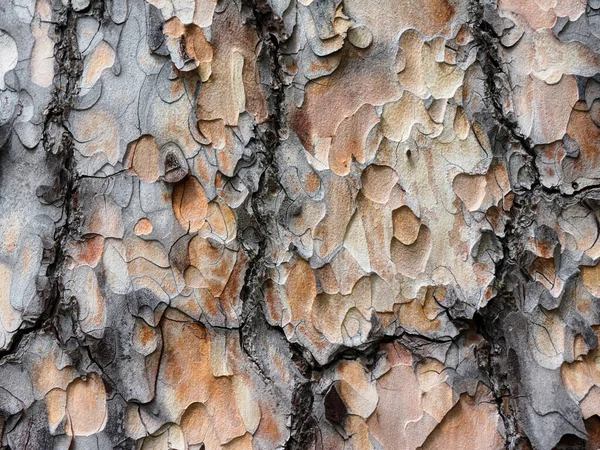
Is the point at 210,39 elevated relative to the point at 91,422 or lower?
elevated

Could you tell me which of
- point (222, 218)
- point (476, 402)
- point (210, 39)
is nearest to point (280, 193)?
point (222, 218)

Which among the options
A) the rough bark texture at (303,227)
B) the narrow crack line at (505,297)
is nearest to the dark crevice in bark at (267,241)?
the rough bark texture at (303,227)

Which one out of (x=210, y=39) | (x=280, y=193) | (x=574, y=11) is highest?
(x=574, y=11)

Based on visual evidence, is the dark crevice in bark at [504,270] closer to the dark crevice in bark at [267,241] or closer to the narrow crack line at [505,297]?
the narrow crack line at [505,297]

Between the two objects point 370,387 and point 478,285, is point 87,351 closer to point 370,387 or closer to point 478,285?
point 370,387

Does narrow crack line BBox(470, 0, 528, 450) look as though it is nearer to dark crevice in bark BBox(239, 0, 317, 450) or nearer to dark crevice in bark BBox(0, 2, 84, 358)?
dark crevice in bark BBox(239, 0, 317, 450)

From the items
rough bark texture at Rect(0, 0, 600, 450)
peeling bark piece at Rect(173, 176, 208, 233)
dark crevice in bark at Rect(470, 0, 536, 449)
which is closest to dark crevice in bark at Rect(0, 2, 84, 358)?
rough bark texture at Rect(0, 0, 600, 450)
